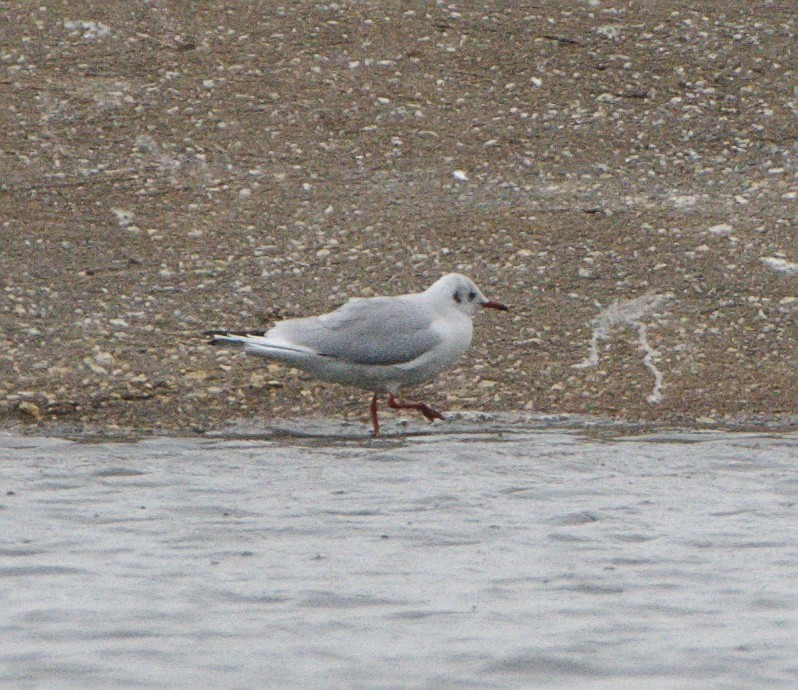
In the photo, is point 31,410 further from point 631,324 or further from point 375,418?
point 631,324

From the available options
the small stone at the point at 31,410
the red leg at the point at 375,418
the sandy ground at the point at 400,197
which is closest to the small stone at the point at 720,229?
the sandy ground at the point at 400,197

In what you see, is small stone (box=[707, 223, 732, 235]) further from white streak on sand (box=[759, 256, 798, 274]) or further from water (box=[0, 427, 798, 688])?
water (box=[0, 427, 798, 688])

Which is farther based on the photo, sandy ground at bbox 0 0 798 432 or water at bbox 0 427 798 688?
sandy ground at bbox 0 0 798 432

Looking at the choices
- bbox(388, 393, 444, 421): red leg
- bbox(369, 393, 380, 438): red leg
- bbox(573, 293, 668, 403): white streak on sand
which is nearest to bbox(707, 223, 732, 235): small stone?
bbox(573, 293, 668, 403): white streak on sand

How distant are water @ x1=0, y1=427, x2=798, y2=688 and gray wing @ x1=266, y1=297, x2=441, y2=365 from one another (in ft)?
1.53

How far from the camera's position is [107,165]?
404 inches

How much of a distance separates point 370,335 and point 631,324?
181 cm

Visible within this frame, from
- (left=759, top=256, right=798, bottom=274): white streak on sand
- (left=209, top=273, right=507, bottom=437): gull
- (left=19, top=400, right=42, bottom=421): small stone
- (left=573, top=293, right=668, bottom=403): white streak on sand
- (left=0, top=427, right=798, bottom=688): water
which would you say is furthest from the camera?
(left=759, top=256, right=798, bottom=274): white streak on sand

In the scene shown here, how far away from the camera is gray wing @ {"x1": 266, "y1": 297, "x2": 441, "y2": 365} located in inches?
300

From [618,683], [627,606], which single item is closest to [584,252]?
[627,606]

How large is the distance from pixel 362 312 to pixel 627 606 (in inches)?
122

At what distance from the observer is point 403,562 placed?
542cm

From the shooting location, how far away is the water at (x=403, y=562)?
Answer: 4496 millimetres

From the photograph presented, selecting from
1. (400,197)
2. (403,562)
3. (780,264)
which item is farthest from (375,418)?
(780,264)
